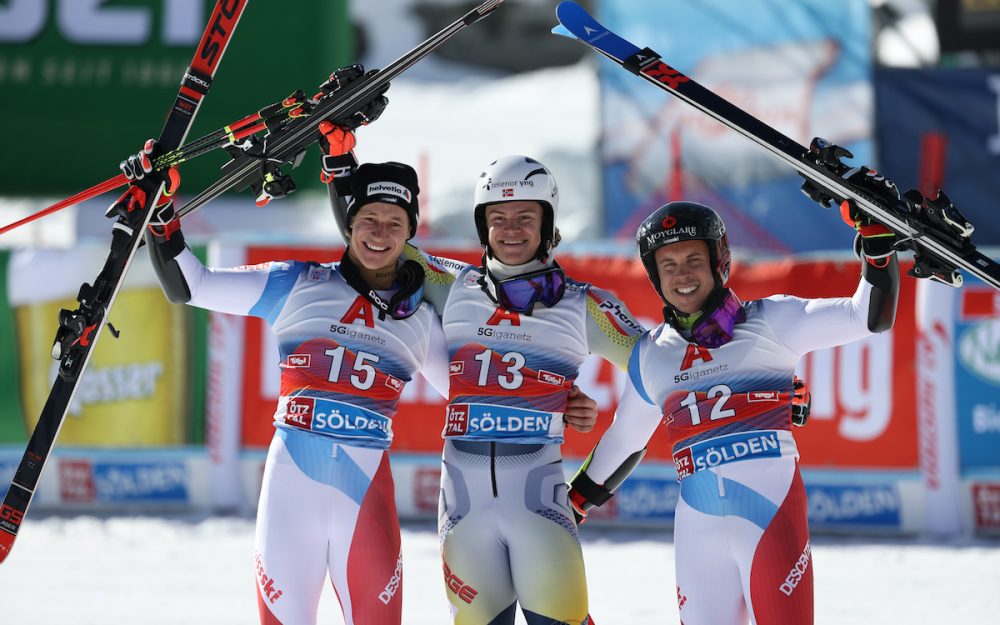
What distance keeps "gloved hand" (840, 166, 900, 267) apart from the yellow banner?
6.56 m

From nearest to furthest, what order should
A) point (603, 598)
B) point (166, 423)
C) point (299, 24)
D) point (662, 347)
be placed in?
point (662, 347) → point (603, 598) → point (166, 423) → point (299, 24)

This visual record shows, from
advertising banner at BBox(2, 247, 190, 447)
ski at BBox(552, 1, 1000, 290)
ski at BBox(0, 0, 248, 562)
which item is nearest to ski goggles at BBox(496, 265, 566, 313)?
ski at BBox(552, 1, 1000, 290)

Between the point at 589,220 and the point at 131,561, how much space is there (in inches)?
389

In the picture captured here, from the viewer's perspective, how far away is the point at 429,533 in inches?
360

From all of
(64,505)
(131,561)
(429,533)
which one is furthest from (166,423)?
(429,533)

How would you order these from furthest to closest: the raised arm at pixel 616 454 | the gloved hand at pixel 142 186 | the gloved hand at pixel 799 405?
the gloved hand at pixel 142 186 < the raised arm at pixel 616 454 < the gloved hand at pixel 799 405

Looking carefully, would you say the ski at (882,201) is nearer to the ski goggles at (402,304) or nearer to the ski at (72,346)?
the ski goggles at (402,304)

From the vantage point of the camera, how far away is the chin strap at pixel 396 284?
15.9 ft

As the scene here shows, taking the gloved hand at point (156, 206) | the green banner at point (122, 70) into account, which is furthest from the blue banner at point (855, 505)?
the green banner at point (122, 70)

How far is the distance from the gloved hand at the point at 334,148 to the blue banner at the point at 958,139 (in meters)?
8.42

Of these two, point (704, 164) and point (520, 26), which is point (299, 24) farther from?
point (520, 26)

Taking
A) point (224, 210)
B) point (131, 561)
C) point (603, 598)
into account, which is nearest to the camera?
point (603, 598)

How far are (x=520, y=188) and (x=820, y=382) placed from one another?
15.2 ft

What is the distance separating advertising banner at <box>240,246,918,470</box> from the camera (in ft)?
28.5
